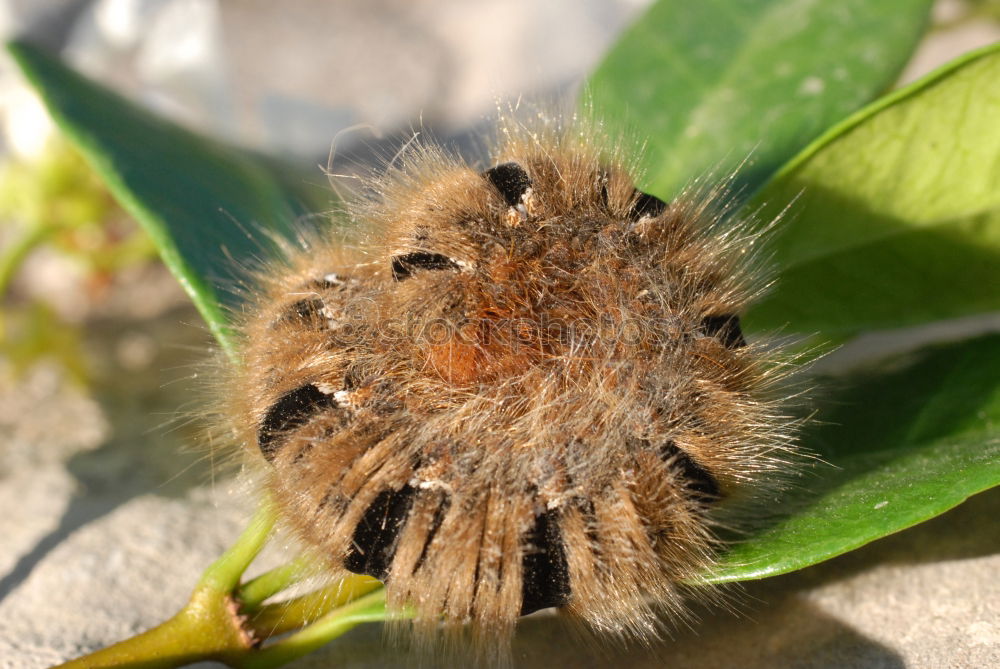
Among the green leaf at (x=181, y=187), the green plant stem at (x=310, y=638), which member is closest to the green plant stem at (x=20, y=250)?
the green leaf at (x=181, y=187)

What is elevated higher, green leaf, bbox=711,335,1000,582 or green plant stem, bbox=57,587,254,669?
green plant stem, bbox=57,587,254,669

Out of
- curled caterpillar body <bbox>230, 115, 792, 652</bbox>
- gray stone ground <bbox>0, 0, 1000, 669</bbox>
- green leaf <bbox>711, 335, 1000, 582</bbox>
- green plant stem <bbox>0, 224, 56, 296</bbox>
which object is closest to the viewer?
curled caterpillar body <bbox>230, 115, 792, 652</bbox>

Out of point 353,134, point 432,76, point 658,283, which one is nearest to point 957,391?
point 658,283

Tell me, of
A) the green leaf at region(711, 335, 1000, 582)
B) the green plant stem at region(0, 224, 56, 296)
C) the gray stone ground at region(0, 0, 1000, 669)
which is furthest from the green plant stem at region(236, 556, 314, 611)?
the green plant stem at region(0, 224, 56, 296)

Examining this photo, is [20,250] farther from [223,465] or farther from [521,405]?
[521,405]

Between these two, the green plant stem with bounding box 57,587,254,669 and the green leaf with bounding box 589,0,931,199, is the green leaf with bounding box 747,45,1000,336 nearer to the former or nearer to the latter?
the green leaf with bounding box 589,0,931,199

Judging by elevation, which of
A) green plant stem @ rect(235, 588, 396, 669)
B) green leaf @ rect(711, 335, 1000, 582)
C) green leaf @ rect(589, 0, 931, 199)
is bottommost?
green leaf @ rect(711, 335, 1000, 582)

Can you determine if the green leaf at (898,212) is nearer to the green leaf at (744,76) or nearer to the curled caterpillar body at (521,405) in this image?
the green leaf at (744,76)

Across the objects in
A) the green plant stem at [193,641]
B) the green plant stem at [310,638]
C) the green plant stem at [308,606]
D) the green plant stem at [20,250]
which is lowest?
the green plant stem at [310,638]
